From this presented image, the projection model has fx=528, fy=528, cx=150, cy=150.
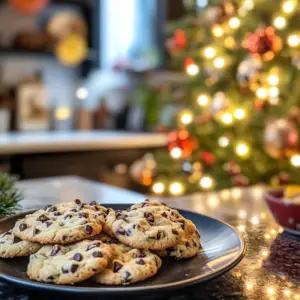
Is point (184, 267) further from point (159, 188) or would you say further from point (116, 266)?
point (159, 188)

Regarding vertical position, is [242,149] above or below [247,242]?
below

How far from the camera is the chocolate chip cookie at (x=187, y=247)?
2.27 feet

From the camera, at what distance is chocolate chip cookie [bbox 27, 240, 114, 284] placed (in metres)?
0.58

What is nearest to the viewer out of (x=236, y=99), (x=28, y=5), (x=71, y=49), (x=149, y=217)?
(x=149, y=217)

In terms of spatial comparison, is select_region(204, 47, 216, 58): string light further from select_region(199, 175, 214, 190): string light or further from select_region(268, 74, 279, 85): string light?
select_region(199, 175, 214, 190): string light

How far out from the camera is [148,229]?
66 cm

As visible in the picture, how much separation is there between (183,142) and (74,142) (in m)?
0.68

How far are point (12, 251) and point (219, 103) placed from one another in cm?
186

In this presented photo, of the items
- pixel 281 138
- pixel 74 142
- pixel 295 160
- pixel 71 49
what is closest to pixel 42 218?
pixel 281 138

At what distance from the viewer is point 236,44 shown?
2.58 m

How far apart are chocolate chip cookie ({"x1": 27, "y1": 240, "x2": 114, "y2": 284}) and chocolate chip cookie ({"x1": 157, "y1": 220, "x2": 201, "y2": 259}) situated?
10cm

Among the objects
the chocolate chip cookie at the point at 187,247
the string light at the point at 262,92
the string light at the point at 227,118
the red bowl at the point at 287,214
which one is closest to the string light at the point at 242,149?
the string light at the point at 227,118


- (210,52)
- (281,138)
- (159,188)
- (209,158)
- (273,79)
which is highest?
(210,52)

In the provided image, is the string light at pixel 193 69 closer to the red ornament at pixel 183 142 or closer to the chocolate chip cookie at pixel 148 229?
the red ornament at pixel 183 142
